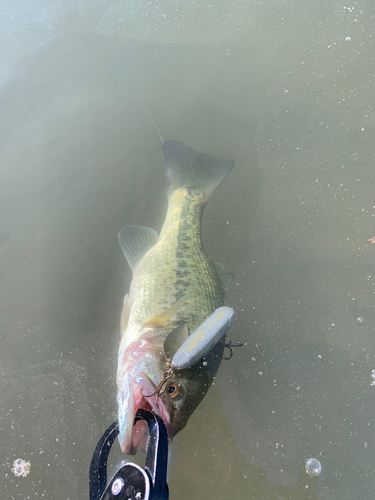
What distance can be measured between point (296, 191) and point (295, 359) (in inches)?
67.0

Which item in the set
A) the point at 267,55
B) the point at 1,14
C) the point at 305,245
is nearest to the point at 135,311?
the point at 305,245

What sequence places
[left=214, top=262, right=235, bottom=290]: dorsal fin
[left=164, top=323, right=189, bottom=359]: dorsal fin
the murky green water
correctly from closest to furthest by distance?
[left=164, top=323, right=189, bottom=359]: dorsal fin < the murky green water < [left=214, top=262, right=235, bottom=290]: dorsal fin

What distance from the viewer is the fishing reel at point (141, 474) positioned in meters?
1.32

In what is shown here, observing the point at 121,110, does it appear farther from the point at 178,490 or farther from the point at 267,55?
the point at 178,490

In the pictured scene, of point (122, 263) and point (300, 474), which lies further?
point (122, 263)

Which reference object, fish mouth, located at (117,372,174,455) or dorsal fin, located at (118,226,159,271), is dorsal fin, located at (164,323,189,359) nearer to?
fish mouth, located at (117,372,174,455)

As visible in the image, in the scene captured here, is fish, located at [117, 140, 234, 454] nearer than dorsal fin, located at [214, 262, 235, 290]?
Yes

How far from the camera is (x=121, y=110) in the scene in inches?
142

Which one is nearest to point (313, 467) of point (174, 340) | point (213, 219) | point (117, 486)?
point (174, 340)

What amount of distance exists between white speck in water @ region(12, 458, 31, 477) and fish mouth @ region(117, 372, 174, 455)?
1.37 metres

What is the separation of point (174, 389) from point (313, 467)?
142 cm

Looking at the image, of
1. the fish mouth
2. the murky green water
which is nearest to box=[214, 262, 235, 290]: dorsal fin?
the murky green water

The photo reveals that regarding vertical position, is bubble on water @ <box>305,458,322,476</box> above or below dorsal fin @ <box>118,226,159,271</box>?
below

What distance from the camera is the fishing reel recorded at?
1317 millimetres
